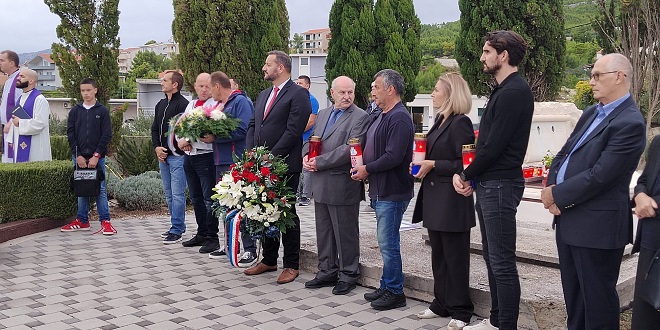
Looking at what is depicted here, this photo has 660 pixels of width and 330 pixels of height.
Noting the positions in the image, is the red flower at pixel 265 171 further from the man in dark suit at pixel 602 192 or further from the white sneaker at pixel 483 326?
the man in dark suit at pixel 602 192

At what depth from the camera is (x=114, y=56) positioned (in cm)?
1266

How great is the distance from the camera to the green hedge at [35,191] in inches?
327

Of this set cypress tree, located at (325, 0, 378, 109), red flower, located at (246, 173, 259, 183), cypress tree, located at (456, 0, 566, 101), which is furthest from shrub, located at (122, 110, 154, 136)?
red flower, located at (246, 173, 259, 183)

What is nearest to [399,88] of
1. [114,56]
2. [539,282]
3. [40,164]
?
[539,282]

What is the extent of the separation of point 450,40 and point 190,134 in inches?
1721

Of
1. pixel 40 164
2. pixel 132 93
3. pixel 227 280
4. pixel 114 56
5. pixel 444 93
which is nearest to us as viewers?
pixel 444 93

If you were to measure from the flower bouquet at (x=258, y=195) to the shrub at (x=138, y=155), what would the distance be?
626cm

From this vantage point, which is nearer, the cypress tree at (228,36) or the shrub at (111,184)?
the shrub at (111,184)

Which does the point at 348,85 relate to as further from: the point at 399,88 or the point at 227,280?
the point at 227,280

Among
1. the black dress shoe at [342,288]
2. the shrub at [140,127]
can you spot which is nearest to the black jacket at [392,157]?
the black dress shoe at [342,288]

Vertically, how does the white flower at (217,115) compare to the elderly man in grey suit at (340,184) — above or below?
above

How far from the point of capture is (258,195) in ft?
20.2

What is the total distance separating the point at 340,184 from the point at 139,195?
531cm

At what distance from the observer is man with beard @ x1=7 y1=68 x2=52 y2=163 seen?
8.58 metres
